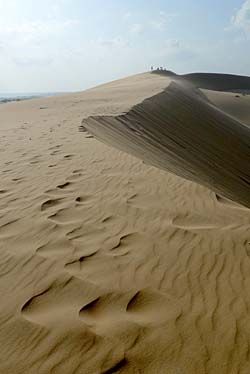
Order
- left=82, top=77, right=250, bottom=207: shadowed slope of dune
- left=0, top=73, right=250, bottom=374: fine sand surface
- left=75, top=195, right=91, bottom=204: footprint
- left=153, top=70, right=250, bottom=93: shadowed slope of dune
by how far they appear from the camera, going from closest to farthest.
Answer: left=0, top=73, right=250, bottom=374: fine sand surface < left=75, top=195, right=91, bottom=204: footprint < left=82, top=77, right=250, bottom=207: shadowed slope of dune < left=153, top=70, right=250, bottom=93: shadowed slope of dune

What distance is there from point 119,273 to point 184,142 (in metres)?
8.60

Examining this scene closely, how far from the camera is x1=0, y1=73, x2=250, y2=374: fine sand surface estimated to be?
6.98 ft

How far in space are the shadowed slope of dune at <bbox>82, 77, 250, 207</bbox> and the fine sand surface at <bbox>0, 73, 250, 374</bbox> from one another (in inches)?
78.7

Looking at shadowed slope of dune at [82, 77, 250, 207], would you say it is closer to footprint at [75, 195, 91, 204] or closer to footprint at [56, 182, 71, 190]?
footprint at [56, 182, 71, 190]

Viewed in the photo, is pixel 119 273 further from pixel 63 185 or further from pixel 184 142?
pixel 184 142

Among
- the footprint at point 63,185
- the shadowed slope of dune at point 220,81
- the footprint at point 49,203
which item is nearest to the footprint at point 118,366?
the footprint at point 49,203

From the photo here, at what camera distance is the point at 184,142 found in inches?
436

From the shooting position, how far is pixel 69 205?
4.22 metres

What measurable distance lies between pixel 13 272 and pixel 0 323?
24.3 inches

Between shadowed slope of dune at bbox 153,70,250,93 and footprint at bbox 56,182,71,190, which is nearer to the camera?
footprint at bbox 56,182,71,190

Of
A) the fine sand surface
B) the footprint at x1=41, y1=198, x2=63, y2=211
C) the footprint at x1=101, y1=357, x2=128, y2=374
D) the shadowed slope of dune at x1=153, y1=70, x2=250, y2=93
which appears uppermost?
the shadowed slope of dune at x1=153, y1=70, x2=250, y2=93

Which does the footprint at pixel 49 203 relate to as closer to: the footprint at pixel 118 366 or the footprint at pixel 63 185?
the footprint at pixel 63 185

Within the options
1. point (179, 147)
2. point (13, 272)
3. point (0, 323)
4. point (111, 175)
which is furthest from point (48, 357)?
point (179, 147)

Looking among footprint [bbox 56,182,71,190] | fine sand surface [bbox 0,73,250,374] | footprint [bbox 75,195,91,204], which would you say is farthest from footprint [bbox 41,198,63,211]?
footprint [bbox 56,182,71,190]
